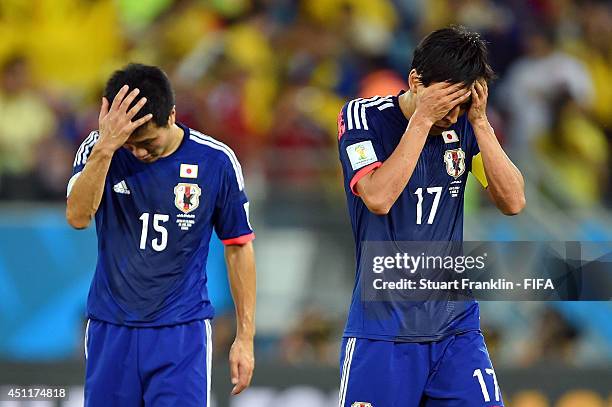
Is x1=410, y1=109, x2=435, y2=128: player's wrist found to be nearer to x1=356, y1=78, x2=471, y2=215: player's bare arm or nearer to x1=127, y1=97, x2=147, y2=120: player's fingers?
x1=356, y1=78, x2=471, y2=215: player's bare arm

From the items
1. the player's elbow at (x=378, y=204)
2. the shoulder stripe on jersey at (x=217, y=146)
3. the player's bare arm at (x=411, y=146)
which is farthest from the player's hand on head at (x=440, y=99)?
the shoulder stripe on jersey at (x=217, y=146)

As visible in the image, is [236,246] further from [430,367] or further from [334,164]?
[334,164]

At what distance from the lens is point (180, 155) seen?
5375 mm

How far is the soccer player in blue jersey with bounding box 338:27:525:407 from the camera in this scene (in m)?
4.68

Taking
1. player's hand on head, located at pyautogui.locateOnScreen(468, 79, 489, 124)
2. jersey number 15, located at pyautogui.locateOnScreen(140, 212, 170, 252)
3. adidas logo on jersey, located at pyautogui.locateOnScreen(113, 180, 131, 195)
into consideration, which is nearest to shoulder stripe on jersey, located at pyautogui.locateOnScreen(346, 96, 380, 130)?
player's hand on head, located at pyautogui.locateOnScreen(468, 79, 489, 124)

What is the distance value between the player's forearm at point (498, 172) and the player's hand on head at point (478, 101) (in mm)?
35

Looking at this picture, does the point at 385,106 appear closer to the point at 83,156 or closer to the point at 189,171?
the point at 189,171

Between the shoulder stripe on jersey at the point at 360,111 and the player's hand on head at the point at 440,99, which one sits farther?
the shoulder stripe on jersey at the point at 360,111

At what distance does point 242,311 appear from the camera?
17.9ft

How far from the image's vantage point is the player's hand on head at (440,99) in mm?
4664

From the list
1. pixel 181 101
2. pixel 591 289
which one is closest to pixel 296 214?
pixel 181 101

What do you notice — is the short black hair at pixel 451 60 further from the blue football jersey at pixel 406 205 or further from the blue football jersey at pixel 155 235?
the blue football jersey at pixel 155 235

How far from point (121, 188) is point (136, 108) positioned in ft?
1.57

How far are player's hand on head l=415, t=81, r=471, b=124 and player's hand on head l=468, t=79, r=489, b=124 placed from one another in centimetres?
4
